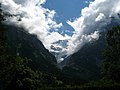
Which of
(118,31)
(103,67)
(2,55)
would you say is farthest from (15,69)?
(118,31)

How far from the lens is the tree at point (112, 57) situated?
3433 inches

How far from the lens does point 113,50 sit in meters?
92.3

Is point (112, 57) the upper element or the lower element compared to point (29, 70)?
upper

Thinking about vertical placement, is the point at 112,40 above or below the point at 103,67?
above

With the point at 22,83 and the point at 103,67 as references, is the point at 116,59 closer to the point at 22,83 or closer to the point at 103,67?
the point at 103,67

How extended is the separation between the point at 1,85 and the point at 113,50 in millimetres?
37201

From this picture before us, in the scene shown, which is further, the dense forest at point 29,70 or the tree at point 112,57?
the tree at point 112,57

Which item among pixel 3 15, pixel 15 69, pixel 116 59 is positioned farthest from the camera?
pixel 116 59

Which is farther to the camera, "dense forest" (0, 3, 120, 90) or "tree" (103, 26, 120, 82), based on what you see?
"tree" (103, 26, 120, 82)

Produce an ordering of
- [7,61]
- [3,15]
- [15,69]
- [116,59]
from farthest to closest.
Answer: [116,59], [15,69], [7,61], [3,15]

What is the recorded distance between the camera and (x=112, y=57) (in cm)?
9206

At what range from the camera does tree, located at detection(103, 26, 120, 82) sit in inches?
3433

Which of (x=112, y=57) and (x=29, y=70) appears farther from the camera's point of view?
(x=112, y=57)

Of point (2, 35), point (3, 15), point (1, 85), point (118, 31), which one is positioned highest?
point (118, 31)
